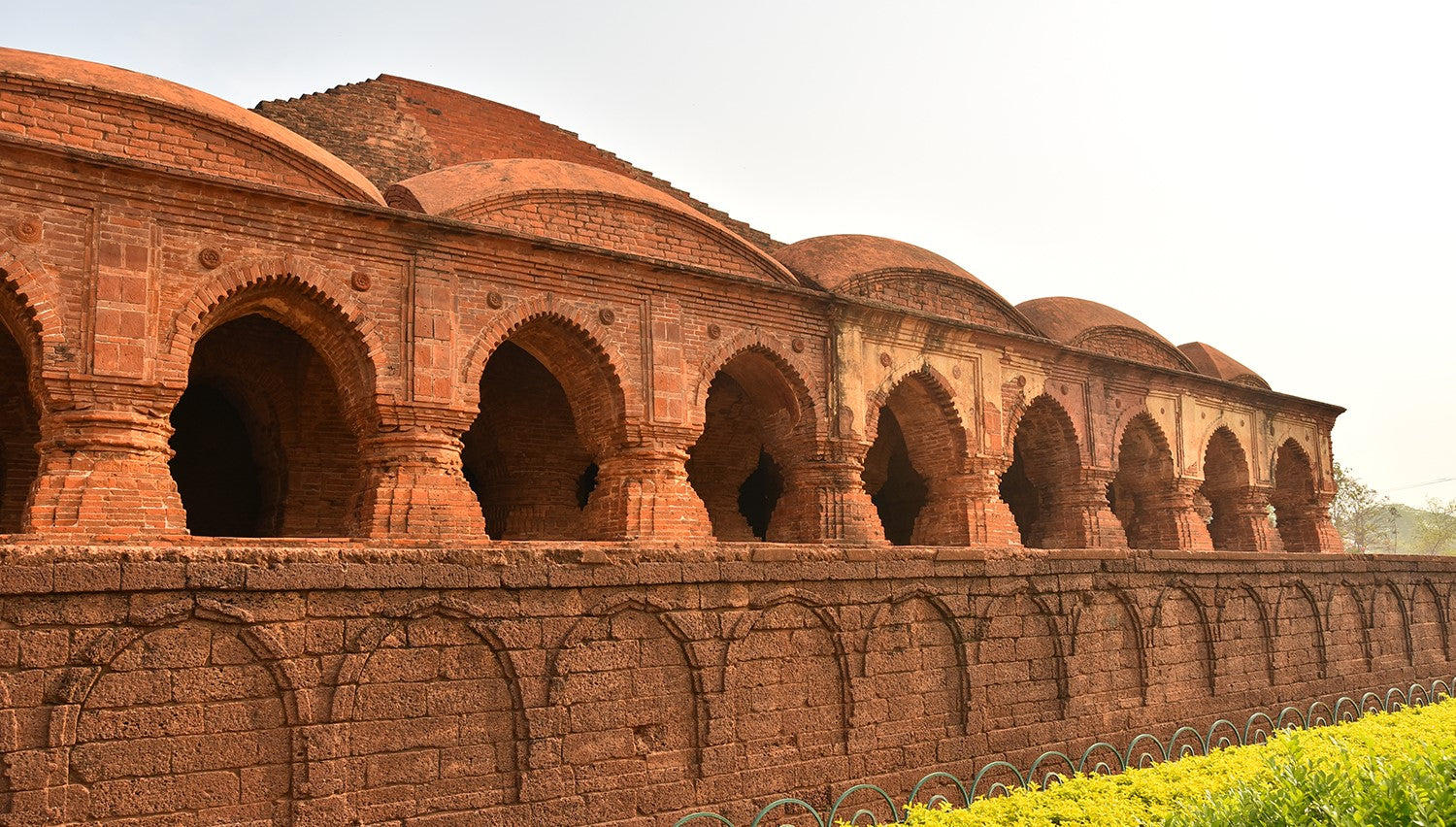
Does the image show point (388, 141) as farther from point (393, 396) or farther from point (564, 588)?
point (564, 588)

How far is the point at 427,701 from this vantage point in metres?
5.37

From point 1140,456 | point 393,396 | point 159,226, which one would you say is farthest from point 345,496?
point 1140,456

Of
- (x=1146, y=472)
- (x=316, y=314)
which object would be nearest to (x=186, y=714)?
(x=316, y=314)

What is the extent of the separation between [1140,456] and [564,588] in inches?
500

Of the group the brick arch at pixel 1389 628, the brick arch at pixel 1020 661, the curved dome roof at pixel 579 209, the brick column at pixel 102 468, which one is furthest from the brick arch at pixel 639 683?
the brick arch at pixel 1389 628

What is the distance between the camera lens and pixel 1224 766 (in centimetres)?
660

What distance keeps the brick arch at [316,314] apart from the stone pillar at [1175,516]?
39.0ft

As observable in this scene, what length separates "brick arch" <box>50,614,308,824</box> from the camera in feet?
14.9

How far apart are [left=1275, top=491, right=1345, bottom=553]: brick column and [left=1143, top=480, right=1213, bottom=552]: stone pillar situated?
4168 millimetres

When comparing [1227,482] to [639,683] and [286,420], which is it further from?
[639,683]

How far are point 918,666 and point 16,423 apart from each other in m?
8.23

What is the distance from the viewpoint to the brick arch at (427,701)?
5.16 metres

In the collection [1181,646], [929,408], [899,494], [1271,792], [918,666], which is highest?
[929,408]

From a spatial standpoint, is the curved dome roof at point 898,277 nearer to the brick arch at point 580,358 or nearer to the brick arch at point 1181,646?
the brick arch at point 580,358
